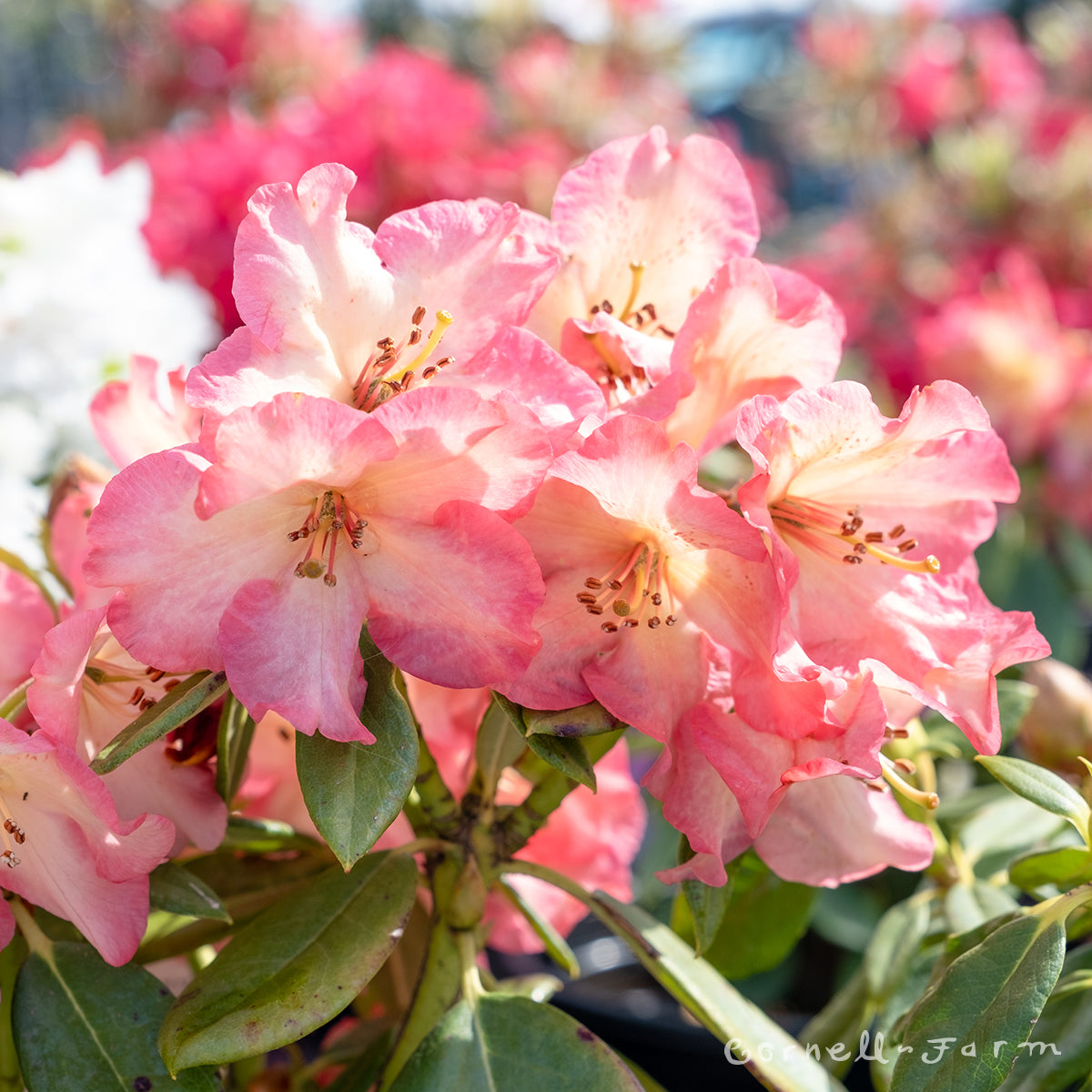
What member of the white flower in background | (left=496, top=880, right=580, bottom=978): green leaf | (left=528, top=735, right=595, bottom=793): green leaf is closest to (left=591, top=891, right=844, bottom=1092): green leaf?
(left=496, top=880, right=580, bottom=978): green leaf

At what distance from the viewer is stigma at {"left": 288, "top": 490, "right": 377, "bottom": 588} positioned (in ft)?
1.48

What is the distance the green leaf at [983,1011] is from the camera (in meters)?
0.47

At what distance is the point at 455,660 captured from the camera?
0.45 metres

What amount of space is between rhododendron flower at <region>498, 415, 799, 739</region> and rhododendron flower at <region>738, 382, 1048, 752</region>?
0.02 meters

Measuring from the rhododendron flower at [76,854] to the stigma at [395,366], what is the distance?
0.19 metres

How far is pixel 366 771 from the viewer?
0.46 meters

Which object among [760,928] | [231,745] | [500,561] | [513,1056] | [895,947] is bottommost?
[760,928]

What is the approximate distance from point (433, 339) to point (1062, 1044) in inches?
19.8

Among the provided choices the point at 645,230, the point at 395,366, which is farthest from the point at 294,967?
the point at 645,230

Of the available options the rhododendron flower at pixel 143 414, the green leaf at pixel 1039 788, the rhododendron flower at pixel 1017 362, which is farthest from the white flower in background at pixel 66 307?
the rhododendron flower at pixel 1017 362

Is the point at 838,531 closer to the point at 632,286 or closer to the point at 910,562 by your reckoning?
the point at 910,562

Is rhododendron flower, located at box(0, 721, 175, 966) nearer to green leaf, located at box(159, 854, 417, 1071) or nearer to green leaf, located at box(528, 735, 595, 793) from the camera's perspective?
green leaf, located at box(159, 854, 417, 1071)

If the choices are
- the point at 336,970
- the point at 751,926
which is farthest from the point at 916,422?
the point at 751,926

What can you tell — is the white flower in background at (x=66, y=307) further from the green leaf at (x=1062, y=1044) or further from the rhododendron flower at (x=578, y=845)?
the green leaf at (x=1062, y=1044)
